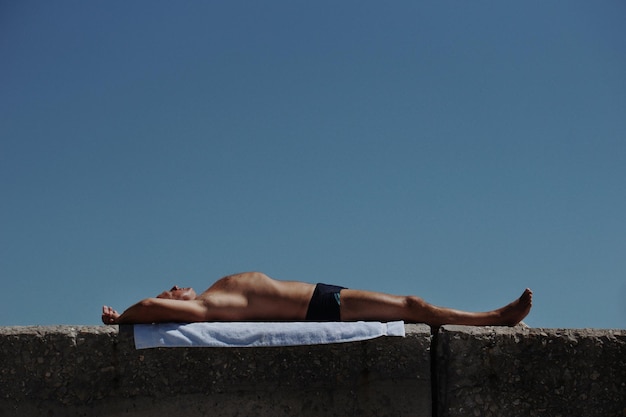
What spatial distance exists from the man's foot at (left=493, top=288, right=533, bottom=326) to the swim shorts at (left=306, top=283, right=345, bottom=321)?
0.92 metres

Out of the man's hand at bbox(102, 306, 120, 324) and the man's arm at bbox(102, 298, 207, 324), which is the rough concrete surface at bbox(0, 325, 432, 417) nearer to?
the man's arm at bbox(102, 298, 207, 324)

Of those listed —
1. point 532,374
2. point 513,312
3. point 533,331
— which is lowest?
point 532,374

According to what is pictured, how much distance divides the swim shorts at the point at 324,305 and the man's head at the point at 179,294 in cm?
71

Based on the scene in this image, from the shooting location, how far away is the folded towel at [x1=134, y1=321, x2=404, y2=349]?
13.8 ft

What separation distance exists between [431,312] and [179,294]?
4.88 feet

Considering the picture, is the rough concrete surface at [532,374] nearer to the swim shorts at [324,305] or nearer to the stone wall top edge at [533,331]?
the stone wall top edge at [533,331]

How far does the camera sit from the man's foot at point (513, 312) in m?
4.57

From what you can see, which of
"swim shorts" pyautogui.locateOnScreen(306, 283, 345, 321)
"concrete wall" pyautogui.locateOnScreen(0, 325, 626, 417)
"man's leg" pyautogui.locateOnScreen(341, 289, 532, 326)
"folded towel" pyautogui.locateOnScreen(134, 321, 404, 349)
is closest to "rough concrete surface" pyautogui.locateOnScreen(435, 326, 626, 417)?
"concrete wall" pyautogui.locateOnScreen(0, 325, 626, 417)

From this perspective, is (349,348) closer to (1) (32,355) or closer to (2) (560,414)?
(2) (560,414)

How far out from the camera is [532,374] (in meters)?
4.22

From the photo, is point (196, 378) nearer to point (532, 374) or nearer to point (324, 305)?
point (324, 305)

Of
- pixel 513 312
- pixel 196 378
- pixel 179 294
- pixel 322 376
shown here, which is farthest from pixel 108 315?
pixel 513 312

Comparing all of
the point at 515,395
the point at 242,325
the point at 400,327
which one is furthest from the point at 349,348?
the point at 515,395

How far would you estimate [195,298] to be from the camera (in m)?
4.87
